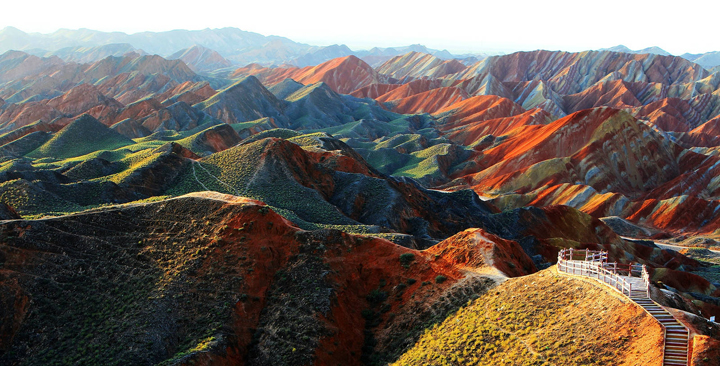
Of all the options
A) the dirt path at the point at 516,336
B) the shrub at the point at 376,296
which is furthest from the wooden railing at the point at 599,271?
the shrub at the point at 376,296

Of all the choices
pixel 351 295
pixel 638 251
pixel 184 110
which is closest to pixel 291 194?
pixel 351 295

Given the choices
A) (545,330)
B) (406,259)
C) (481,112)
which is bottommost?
(481,112)

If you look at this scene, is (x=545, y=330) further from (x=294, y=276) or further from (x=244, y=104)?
(x=244, y=104)

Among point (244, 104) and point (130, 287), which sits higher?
point (130, 287)

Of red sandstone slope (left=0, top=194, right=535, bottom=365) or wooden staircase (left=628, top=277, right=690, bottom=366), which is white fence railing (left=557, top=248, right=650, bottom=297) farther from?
red sandstone slope (left=0, top=194, right=535, bottom=365)

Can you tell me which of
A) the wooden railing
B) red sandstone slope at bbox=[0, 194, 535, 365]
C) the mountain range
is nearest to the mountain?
the mountain range

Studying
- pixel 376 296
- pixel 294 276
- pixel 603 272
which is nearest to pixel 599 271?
pixel 603 272

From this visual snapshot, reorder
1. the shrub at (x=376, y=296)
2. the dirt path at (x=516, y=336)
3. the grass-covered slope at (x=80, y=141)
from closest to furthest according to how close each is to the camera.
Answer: the dirt path at (x=516, y=336) → the shrub at (x=376, y=296) → the grass-covered slope at (x=80, y=141)

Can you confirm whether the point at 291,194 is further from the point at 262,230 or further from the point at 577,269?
the point at 577,269

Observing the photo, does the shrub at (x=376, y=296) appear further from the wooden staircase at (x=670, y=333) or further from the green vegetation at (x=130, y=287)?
the wooden staircase at (x=670, y=333)
